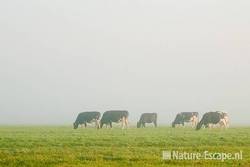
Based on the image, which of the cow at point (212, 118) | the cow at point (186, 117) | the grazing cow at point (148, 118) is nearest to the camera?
the cow at point (212, 118)

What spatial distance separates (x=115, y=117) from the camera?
221 ft

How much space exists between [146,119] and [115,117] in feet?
28.3

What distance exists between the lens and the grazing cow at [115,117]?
66.3m

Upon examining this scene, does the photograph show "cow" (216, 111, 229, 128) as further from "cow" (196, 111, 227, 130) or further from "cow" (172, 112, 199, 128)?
"cow" (172, 112, 199, 128)

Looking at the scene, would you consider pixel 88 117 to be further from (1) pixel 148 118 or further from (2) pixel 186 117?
(2) pixel 186 117

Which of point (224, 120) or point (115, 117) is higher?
point (115, 117)

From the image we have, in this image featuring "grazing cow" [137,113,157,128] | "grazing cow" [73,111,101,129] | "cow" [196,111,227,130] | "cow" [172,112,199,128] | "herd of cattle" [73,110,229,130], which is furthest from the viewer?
"grazing cow" [137,113,157,128]

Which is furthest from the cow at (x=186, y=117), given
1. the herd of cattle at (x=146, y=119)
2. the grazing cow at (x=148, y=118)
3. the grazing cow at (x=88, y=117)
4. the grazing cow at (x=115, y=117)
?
the grazing cow at (x=88, y=117)

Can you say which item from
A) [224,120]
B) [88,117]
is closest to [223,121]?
[224,120]

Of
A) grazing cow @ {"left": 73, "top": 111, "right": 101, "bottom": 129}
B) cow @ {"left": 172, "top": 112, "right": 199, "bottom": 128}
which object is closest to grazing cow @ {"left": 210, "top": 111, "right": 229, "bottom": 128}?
cow @ {"left": 172, "top": 112, "right": 199, "bottom": 128}

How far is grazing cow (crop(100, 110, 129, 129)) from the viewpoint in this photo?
66.3m

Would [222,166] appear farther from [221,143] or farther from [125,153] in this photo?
[221,143]

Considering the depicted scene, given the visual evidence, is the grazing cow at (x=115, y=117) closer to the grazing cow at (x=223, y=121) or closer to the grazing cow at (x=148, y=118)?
the grazing cow at (x=148, y=118)

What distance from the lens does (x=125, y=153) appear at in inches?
925
